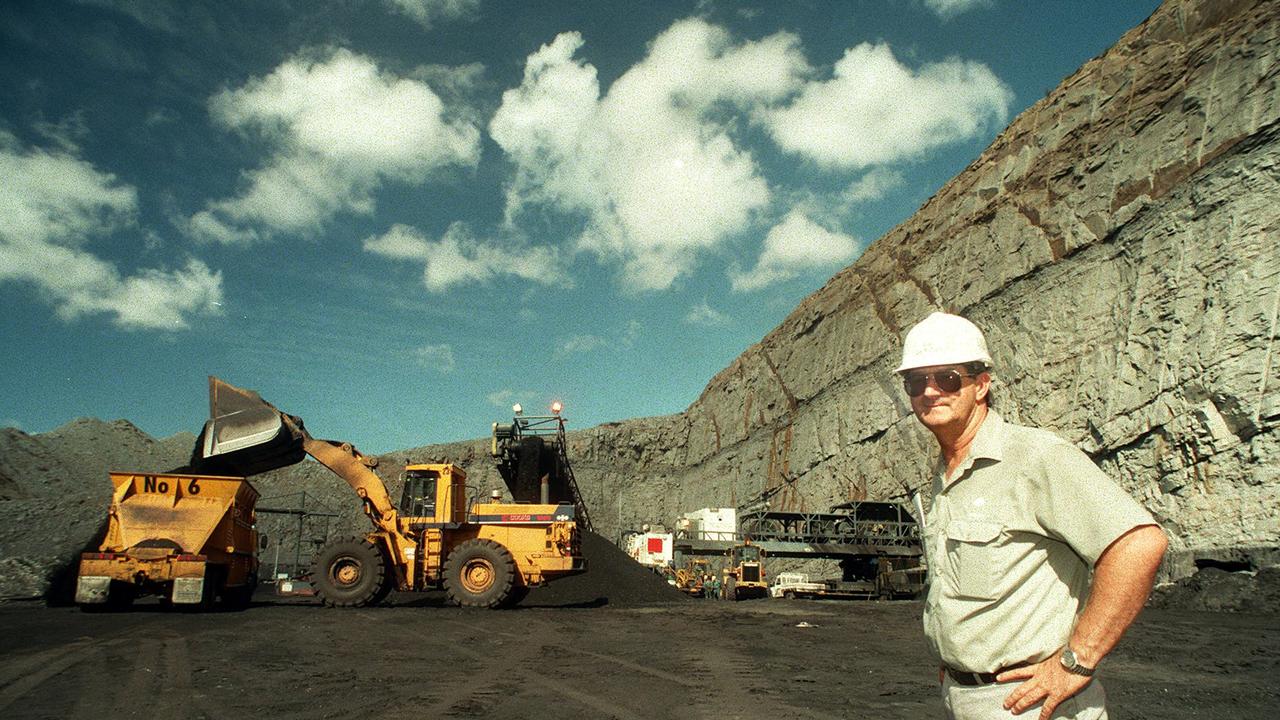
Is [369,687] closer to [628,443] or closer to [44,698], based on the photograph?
[44,698]

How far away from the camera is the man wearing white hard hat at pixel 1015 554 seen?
2084 millimetres

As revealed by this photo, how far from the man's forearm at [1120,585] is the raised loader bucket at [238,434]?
16.8 m

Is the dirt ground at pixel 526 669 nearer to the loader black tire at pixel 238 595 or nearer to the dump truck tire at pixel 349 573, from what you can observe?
the loader black tire at pixel 238 595

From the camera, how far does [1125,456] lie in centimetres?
2216

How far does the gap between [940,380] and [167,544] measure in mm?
16276

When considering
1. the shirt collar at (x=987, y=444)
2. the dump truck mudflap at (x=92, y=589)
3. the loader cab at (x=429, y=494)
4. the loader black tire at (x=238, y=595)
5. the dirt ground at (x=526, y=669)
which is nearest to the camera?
the shirt collar at (x=987, y=444)

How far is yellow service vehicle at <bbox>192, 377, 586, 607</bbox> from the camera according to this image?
1611 centimetres

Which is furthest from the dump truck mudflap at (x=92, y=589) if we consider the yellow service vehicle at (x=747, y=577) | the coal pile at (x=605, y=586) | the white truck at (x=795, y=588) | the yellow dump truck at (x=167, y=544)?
the white truck at (x=795, y=588)

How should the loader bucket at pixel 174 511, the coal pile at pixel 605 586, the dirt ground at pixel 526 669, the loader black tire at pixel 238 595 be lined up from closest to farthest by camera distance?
the dirt ground at pixel 526 669, the loader bucket at pixel 174 511, the loader black tire at pixel 238 595, the coal pile at pixel 605 586

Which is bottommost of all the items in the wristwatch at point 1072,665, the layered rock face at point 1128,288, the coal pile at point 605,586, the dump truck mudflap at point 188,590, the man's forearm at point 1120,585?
the coal pile at point 605,586

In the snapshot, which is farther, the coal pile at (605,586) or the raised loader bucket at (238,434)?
the coal pile at (605,586)

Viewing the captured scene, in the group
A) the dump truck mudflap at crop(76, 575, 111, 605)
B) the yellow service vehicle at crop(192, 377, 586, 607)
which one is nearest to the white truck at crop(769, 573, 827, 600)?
the yellow service vehicle at crop(192, 377, 586, 607)

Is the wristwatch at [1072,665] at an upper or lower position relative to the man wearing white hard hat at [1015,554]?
lower

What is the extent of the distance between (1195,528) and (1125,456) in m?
3.24
